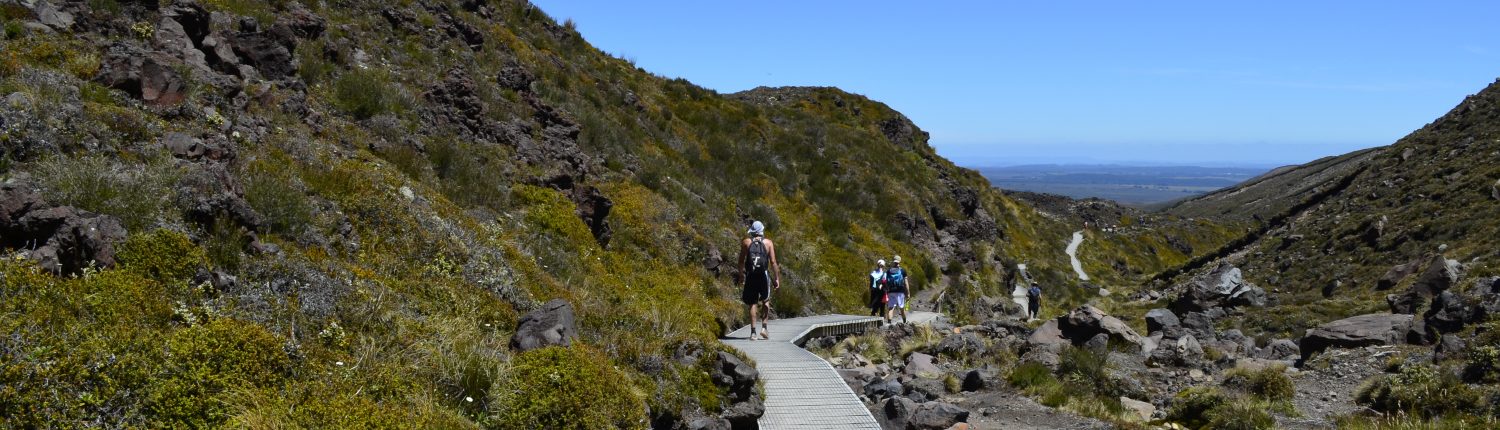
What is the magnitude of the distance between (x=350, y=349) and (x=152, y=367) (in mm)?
1484

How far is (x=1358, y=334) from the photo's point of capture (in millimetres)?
13062

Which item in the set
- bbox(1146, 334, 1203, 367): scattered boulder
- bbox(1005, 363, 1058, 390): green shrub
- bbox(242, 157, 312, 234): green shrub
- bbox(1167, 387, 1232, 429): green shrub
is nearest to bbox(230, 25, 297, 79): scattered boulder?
bbox(242, 157, 312, 234): green shrub

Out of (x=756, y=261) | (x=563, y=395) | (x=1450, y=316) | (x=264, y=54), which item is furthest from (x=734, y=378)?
(x=1450, y=316)

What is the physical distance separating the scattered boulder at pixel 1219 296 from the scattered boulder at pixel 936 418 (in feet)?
58.8

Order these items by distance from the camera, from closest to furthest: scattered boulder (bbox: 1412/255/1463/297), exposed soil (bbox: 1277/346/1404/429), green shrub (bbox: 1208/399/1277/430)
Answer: green shrub (bbox: 1208/399/1277/430)
exposed soil (bbox: 1277/346/1404/429)
scattered boulder (bbox: 1412/255/1463/297)

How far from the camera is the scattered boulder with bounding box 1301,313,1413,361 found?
1273 centimetres

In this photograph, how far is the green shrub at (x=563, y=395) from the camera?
606 cm

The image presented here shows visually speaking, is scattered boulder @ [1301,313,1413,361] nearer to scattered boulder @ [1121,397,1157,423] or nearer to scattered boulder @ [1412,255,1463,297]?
scattered boulder @ [1121,397,1157,423]

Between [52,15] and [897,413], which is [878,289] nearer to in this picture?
[897,413]

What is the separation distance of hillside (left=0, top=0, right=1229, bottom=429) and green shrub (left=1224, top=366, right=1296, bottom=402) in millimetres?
7053

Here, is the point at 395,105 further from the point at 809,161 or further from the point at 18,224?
the point at 809,161

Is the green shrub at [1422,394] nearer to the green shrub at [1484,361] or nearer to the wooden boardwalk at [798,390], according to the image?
the green shrub at [1484,361]

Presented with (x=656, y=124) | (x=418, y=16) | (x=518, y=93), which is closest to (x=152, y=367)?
(x=518, y=93)

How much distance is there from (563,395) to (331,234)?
3.66 m
